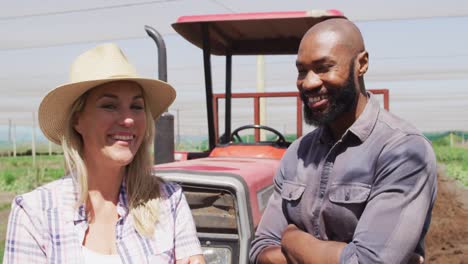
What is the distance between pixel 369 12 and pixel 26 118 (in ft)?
45.0

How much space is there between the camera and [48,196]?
173cm

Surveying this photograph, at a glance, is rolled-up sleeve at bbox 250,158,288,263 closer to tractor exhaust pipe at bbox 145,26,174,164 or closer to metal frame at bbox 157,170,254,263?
metal frame at bbox 157,170,254,263

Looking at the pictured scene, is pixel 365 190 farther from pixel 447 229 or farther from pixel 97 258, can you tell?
pixel 447 229

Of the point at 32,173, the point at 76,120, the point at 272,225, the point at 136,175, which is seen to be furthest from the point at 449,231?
the point at 32,173

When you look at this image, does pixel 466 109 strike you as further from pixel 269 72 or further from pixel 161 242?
pixel 161 242

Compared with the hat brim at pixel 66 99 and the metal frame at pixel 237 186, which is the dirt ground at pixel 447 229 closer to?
the metal frame at pixel 237 186

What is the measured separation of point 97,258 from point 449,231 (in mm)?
6111

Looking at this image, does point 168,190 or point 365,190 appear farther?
point 168,190

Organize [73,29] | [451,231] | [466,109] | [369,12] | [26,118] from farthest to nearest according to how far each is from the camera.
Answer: [26,118], [466,109], [73,29], [369,12], [451,231]

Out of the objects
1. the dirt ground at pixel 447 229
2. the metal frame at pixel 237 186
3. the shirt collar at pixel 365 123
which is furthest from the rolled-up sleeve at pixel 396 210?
the dirt ground at pixel 447 229

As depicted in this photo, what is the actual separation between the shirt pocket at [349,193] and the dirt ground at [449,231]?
14.3 feet

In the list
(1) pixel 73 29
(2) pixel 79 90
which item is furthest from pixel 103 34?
(2) pixel 79 90

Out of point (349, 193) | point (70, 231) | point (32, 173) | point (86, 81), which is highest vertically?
point (86, 81)

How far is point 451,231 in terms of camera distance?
7.01 m
